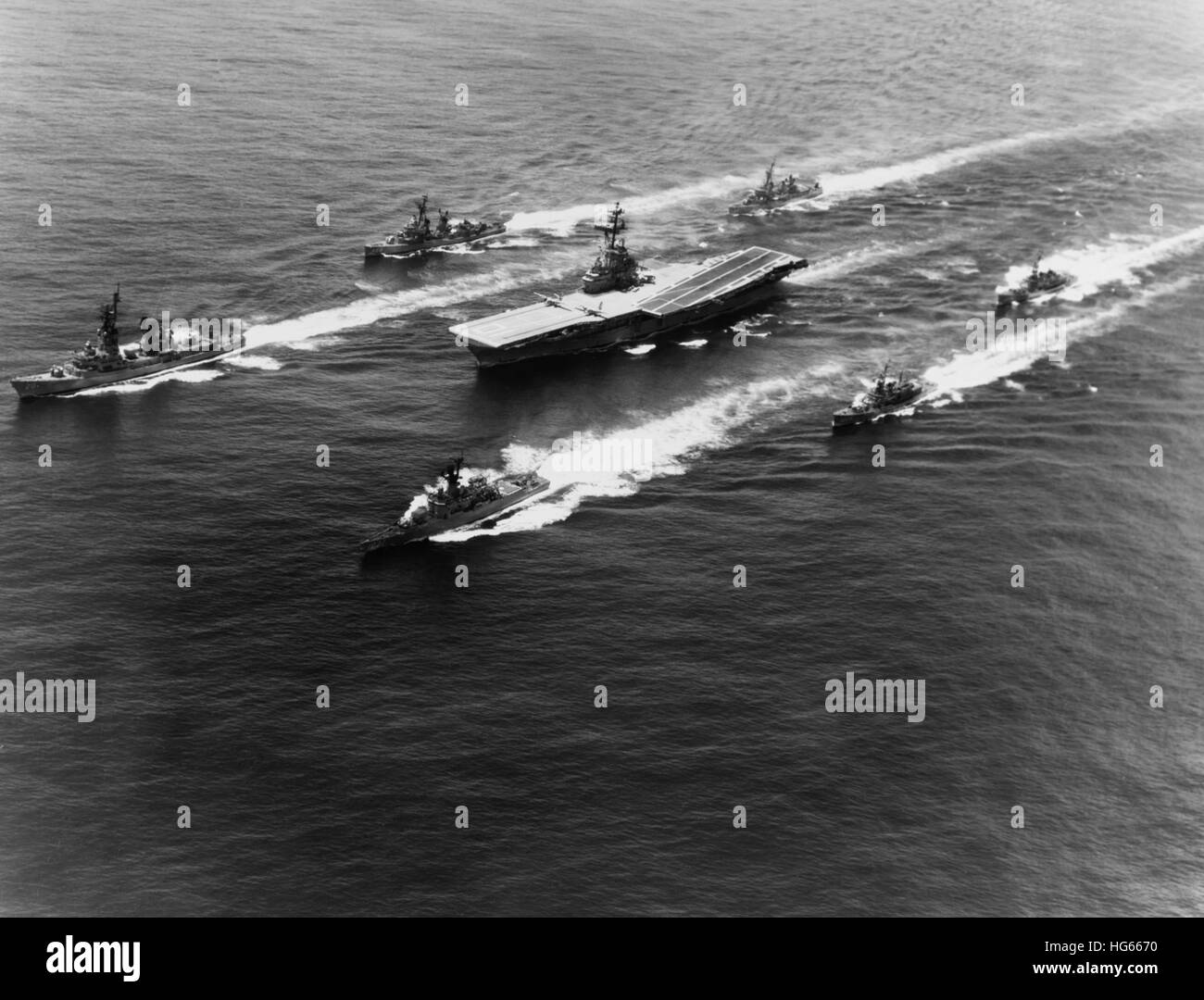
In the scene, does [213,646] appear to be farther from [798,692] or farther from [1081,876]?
[1081,876]

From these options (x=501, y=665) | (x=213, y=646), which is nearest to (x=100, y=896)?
(x=213, y=646)
